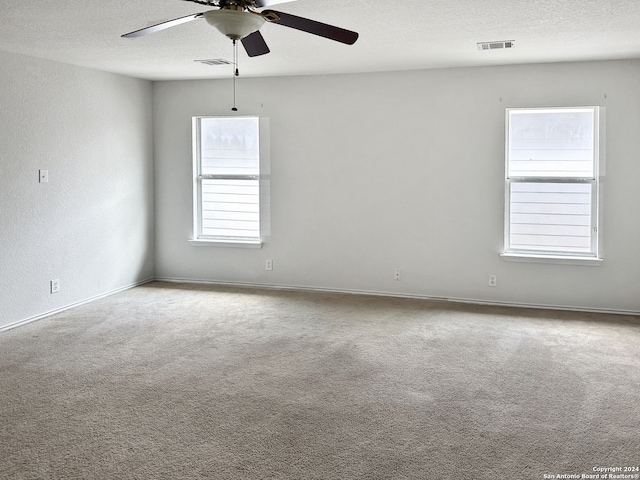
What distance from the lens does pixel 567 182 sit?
5.40 metres

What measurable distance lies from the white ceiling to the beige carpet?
2.32 metres

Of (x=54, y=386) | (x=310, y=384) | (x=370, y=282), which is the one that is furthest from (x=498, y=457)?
(x=370, y=282)

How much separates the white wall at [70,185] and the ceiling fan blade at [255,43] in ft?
8.63

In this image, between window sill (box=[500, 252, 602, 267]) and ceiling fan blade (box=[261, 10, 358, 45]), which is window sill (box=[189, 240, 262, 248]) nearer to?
window sill (box=[500, 252, 602, 267])

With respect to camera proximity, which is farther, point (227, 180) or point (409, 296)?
point (227, 180)

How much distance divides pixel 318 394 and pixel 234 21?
2.12m

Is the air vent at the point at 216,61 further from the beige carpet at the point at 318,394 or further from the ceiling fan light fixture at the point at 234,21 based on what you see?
the ceiling fan light fixture at the point at 234,21

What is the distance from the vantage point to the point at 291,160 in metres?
6.24

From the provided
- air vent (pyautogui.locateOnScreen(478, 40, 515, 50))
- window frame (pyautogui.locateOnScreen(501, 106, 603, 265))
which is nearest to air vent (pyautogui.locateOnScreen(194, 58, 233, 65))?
air vent (pyautogui.locateOnScreen(478, 40, 515, 50))

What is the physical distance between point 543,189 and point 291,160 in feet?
8.63

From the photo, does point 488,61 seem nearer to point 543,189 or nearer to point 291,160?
point 543,189

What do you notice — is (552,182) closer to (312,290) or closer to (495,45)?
(495,45)

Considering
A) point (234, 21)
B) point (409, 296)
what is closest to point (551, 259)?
point (409, 296)

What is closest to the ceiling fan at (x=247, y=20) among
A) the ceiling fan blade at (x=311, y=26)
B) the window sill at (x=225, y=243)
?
the ceiling fan blade at (x=311, y=26)
